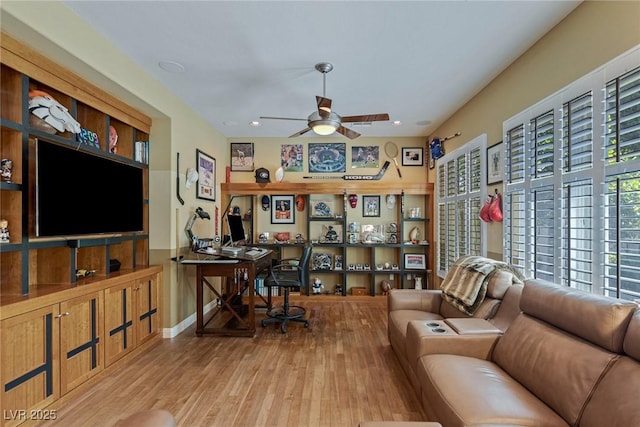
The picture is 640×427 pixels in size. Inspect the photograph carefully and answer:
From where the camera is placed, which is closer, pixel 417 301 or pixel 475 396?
pixel 475 396

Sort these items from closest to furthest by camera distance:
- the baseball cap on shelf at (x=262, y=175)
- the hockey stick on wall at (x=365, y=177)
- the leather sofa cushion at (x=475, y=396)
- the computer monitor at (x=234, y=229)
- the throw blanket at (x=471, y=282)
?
the leather sofa cushion at (x=475, y=396), the throw blanket at (x=471, y=282), the computer monitor at (x=234, y=229), the baseball cap on shelf at (x=262, y=175), the hockey stick on wall at (x=365, y=177)

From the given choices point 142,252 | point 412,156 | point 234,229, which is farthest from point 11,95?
point 412,156

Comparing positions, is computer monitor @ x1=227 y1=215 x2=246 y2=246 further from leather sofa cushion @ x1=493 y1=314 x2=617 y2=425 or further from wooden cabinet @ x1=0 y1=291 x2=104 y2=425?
leather sofa cushion @ x1=493 y1=314 x2=617 y2=425

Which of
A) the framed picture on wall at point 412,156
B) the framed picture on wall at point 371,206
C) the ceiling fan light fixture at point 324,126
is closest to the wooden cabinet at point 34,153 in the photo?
the ceiling fan light fixture at point 324,126

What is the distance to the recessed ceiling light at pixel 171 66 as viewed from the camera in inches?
117

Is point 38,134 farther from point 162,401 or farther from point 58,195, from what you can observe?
point 162,401

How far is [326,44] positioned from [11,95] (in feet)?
7.59

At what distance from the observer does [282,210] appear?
5.66m

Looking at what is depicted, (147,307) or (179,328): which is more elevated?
(147,307)

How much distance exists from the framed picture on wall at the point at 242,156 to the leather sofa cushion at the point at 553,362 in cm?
472

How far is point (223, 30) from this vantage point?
8.11ft

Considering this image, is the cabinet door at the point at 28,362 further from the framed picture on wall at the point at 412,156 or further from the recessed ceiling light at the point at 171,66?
the framed picture on wall at the point at 412,156

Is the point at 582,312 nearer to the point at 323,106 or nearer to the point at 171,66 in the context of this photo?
A: the point at 323,106

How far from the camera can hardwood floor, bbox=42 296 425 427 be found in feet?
7.23
